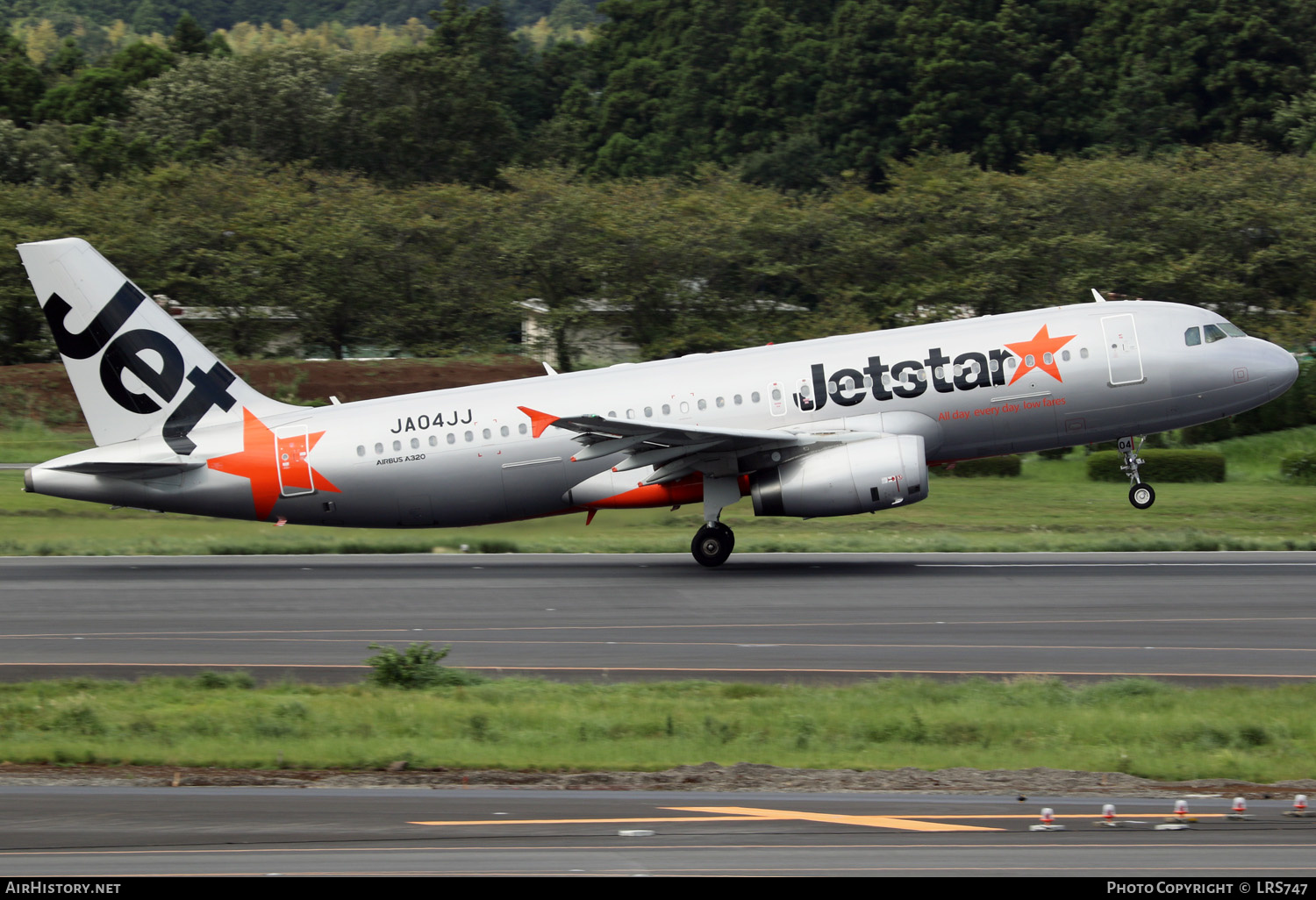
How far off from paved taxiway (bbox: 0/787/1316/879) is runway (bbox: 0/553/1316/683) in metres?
6.40

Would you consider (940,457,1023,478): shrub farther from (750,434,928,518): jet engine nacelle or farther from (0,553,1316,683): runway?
(750,434,928,518): jet engine nacelle

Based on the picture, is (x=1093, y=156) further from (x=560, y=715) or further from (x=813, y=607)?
(x=560, y=715)

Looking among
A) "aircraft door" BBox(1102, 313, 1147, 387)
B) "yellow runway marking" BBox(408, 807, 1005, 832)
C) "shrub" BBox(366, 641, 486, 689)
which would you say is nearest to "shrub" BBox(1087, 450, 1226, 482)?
"aircraft door" BBox(1102, 313, 1147, 387)

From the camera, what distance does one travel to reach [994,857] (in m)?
10.4

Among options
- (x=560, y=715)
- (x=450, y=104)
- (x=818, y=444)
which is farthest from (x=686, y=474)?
(x=450, y=104)

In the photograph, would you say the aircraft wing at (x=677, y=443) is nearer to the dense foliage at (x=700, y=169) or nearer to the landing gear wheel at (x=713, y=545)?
the landing gear wheel at (x=713, y=545)

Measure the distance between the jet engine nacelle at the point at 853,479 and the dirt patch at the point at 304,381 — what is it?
23441 mm

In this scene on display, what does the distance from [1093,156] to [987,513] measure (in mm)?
44901

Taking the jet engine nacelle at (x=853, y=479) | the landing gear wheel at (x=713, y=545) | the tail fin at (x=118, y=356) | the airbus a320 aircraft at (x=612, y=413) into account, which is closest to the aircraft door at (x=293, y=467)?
the airbus a320 aircraft at (x=612, y=413)

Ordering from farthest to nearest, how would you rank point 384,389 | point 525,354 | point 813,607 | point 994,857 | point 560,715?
point 525,354, point 384,389, point 813,607, point 560,715, point 994,857

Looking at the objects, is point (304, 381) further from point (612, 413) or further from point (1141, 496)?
point (1141, 496)

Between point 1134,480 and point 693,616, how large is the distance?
1081 cm

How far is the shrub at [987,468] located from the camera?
45.3 meters
